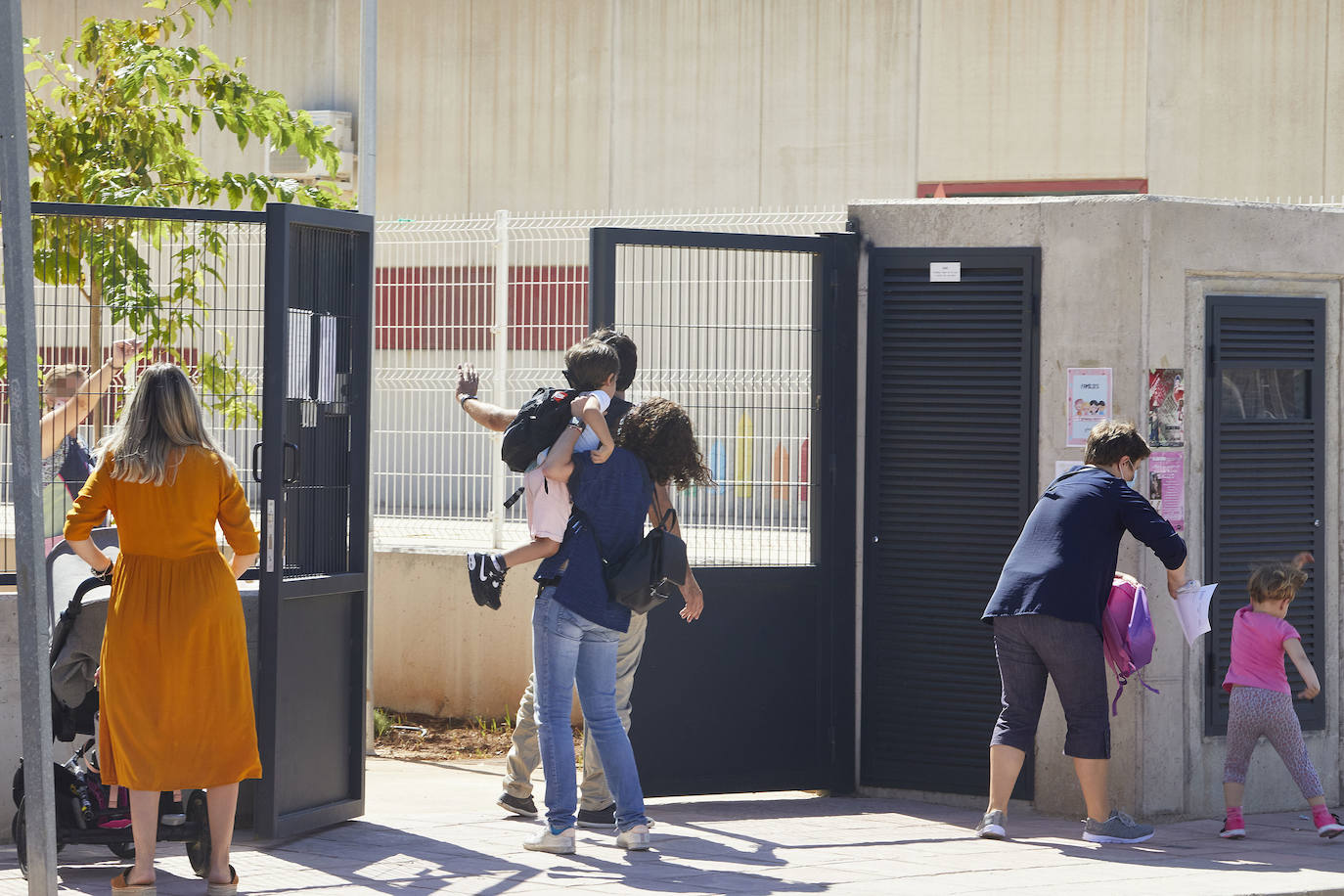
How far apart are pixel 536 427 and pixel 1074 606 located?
2.24 metres

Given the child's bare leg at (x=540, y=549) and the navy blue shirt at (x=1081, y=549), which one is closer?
the child's bare leg at (x=540, y=549)

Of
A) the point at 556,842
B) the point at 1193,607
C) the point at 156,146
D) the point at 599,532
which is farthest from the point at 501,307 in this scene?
the point at 1193,607

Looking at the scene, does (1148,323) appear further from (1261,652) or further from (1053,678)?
(1053,678)

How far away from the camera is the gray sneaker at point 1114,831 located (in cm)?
662

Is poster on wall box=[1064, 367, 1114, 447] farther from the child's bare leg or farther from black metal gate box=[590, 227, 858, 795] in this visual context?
the child's bare leg

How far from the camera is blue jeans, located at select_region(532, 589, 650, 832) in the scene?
5996 millimetres

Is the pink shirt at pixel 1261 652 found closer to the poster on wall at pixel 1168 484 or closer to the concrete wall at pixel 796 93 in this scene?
the poster on wall at pixel 1168 484

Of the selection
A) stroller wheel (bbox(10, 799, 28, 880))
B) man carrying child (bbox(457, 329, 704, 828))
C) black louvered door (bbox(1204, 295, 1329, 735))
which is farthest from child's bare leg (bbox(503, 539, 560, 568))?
black louvered door (bbox(1204, 295, 1329, 735))

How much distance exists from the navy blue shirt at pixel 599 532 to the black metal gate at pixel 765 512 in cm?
Answer: 127

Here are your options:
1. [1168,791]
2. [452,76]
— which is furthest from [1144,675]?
[452,76]

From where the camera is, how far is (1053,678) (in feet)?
21.1

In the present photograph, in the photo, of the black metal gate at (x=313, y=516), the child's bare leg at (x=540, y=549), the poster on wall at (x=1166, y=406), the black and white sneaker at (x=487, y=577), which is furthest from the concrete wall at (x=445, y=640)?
the poster on wall at (x=1166, y=406)

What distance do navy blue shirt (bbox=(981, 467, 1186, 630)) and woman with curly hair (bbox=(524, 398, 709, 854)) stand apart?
1558mm

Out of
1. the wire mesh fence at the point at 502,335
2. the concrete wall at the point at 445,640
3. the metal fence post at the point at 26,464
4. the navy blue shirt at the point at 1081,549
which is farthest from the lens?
the concrete wall at the point at 445,640
